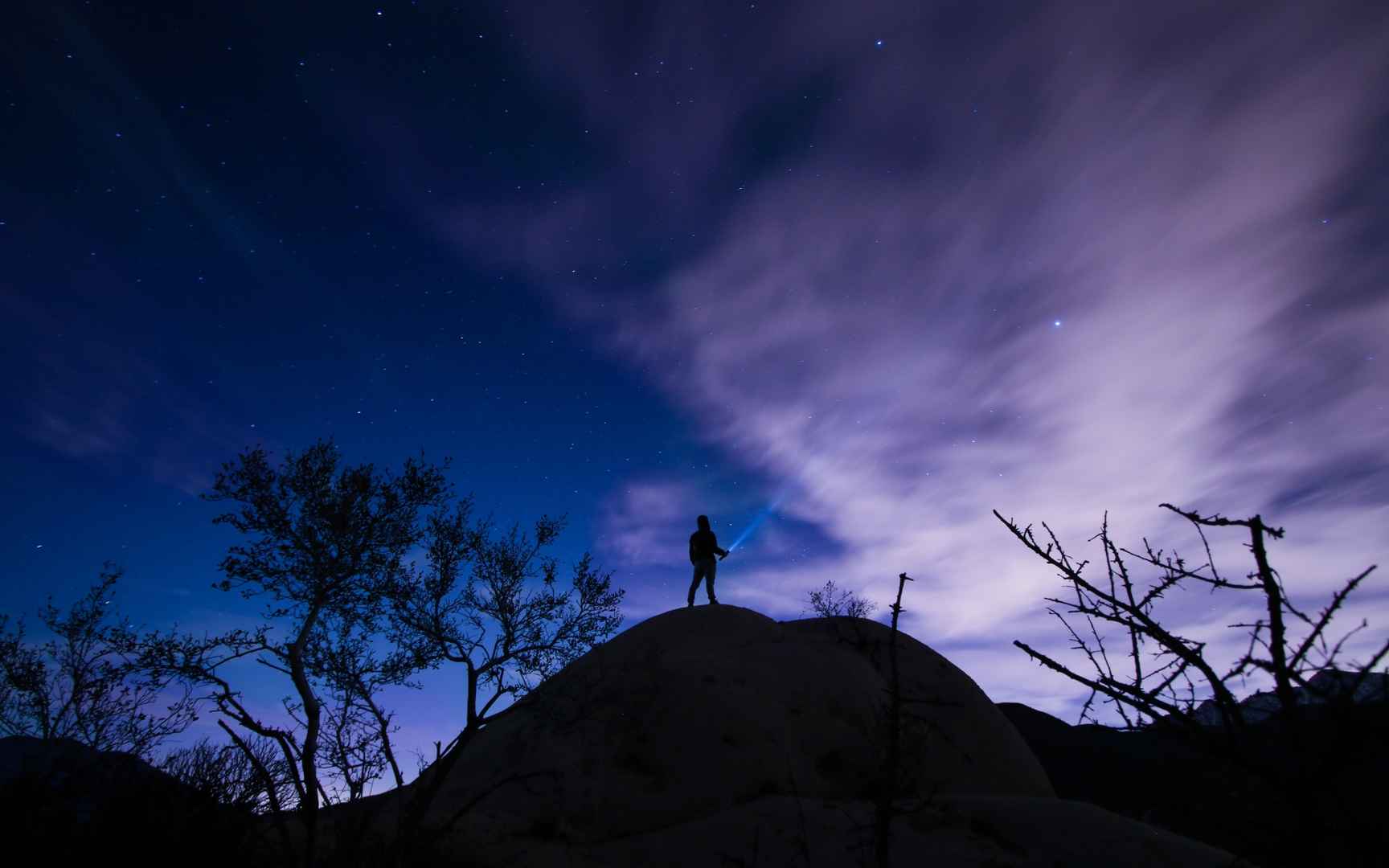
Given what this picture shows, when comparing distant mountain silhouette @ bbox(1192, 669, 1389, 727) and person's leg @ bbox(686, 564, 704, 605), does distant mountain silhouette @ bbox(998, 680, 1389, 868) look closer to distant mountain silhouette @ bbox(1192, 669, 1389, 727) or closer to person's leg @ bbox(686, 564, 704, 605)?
distant mountain silhouette @ bbox(1192, 669, 1389, 727)

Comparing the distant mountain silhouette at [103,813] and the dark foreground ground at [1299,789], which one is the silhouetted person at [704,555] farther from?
the dark foreground ground at [1299,789]

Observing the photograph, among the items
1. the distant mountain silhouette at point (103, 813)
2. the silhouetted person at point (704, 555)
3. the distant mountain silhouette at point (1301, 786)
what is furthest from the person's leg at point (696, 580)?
the distant mountain silhouette at point (1301, 786)

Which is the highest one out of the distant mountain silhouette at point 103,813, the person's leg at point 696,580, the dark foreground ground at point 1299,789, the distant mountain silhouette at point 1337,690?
the person's leg at point 696,580

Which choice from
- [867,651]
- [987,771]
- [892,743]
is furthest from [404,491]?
[892,743]

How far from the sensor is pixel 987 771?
1381 cm

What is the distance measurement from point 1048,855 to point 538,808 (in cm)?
886

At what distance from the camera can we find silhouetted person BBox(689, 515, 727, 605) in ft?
64.8

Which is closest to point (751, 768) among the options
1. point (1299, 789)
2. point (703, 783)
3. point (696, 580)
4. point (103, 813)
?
point (703, 783)

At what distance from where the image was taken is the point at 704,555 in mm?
19844

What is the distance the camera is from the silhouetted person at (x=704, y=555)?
19766 millimetres

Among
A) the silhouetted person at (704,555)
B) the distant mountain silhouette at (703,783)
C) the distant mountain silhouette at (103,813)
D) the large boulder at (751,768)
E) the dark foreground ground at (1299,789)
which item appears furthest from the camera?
the silhouetted person at (704,555)

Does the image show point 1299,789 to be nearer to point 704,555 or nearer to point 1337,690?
point 1337,690

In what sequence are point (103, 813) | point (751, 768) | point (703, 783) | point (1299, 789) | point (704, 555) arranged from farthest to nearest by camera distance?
point (704, 555)
point (751, 768)
point (703, 783)
point (103, 813)
point (1299, 789)

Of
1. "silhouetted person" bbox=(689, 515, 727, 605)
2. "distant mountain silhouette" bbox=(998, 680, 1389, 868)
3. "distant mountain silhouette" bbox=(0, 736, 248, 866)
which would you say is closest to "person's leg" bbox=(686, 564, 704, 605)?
"silhouetted person" bbox=(689, 515, 727, 605)
